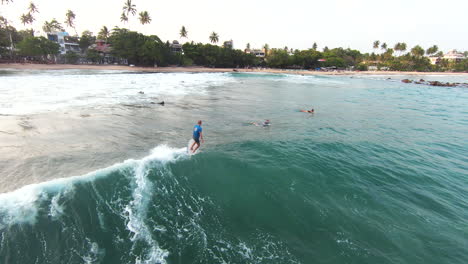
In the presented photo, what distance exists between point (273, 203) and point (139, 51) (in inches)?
3290

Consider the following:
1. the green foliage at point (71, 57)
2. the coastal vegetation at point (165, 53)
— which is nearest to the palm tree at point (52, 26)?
the coastal vegetation at point (165, 53)

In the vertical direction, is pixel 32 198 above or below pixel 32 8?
below

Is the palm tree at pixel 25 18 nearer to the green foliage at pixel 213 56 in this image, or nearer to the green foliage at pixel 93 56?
the green foliage at pixel 93 56

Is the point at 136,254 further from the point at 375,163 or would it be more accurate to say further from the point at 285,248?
the point at 375,163

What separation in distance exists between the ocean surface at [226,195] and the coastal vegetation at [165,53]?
69989 mm

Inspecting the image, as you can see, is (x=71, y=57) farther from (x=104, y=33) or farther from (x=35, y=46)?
(x=104, y=33)

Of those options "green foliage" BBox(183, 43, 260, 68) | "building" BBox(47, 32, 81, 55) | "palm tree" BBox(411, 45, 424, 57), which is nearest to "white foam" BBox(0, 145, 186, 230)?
"green foliage" BBox(183, 43, 260, 68)

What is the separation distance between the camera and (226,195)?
8.81 m

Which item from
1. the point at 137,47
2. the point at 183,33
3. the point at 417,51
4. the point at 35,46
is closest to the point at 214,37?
the point at 183,33

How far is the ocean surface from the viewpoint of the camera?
248 inches

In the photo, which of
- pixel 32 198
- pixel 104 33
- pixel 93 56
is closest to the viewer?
pixel 32 198

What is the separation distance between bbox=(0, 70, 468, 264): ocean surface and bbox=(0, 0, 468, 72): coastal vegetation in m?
70.0

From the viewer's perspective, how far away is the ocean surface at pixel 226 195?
20.6 feet

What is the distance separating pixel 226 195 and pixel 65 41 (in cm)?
10621
